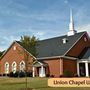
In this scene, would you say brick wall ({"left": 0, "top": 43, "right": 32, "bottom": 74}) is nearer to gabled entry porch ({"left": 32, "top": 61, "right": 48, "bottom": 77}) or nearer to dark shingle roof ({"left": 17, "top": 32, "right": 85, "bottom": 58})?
dark shingle roof ({"left": 17, "top": 32, "right": 85, "bottom": 58})

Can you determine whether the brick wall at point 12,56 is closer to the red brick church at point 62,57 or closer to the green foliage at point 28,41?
the red brick church at point 62,57

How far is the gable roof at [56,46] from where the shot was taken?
181 feet

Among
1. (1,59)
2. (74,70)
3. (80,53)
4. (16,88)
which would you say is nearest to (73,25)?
(80,53)

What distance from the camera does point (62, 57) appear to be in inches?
2074

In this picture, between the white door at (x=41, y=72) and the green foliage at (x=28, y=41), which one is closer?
the green foliage at (x=28, y=41)

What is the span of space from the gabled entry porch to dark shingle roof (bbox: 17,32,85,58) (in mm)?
2156

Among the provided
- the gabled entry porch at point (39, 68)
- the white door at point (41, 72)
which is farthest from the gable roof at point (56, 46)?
the white door at point (41, 72)

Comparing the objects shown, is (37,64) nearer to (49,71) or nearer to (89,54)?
(49,71)

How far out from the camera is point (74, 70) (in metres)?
55.1

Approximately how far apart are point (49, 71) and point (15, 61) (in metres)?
11.0

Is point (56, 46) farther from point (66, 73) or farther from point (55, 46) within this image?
point (66, 73)

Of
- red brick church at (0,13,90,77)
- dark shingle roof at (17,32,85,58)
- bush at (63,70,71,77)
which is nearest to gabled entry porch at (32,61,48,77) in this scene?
red brick church at (0,13,90,77)

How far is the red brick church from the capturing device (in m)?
53.7

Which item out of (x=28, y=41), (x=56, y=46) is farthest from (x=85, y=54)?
(x=28, y=41)
